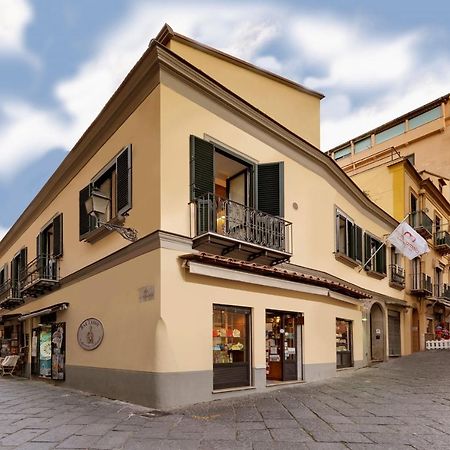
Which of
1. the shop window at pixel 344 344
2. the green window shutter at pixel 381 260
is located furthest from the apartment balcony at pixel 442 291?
the shop window at pixel 344 344

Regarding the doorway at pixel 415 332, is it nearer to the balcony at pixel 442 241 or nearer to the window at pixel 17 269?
the balcony at pixel 442 241

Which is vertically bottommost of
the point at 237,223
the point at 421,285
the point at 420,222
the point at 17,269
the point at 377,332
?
the point at 377,332

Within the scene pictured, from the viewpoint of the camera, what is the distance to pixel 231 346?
9.91 metres

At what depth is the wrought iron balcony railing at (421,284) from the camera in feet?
71.2

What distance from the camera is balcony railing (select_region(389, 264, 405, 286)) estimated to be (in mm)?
19672

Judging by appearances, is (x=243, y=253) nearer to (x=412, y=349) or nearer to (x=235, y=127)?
(x=235, y=127)

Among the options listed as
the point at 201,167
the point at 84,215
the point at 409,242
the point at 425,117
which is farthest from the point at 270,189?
the point at 425,117

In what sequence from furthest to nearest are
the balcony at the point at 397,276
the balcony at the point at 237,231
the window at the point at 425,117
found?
the window at the point at 425,117, the balcony at the point at 397,276, the balcony at the point at 237,231

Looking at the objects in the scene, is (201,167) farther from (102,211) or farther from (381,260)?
(381,260)

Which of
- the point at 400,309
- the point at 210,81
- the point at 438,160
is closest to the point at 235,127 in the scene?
the point at 210,81

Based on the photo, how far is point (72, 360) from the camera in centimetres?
1176

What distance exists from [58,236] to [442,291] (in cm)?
2116

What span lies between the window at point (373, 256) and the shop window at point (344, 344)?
2.81 m

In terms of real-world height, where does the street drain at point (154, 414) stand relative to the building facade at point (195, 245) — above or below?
below
